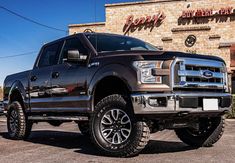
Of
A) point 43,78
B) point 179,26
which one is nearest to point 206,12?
point 179,26

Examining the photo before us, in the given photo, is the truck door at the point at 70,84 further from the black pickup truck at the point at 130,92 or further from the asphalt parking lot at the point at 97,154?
the asphalt parking lot at the point at 97,154

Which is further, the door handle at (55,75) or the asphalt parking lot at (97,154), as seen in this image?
Result: the door handle at (55,75)

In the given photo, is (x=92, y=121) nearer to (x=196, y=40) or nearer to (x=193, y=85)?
(x=193, y=85)

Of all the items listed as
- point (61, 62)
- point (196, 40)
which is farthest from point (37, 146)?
point (196, 40)

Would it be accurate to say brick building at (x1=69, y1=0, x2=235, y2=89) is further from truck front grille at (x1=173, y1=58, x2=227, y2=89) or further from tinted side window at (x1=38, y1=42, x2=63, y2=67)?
truck front grille at (x1=173, y1=58, x2=227, y2=89)

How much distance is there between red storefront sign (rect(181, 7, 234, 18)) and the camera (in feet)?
104

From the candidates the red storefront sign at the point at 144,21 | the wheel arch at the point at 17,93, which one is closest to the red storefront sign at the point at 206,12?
the red storefront sign at the point at 144,21

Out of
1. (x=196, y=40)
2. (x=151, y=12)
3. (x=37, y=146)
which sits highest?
(x=151, y=12)

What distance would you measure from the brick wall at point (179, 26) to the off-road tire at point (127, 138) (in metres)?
26.7

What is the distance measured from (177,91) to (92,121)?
136 centimetres

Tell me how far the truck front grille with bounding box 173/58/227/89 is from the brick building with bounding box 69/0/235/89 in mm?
24908

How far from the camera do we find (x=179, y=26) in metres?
33.5

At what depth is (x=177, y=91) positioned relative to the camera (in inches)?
212

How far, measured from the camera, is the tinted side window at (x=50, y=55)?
7.54 metres
